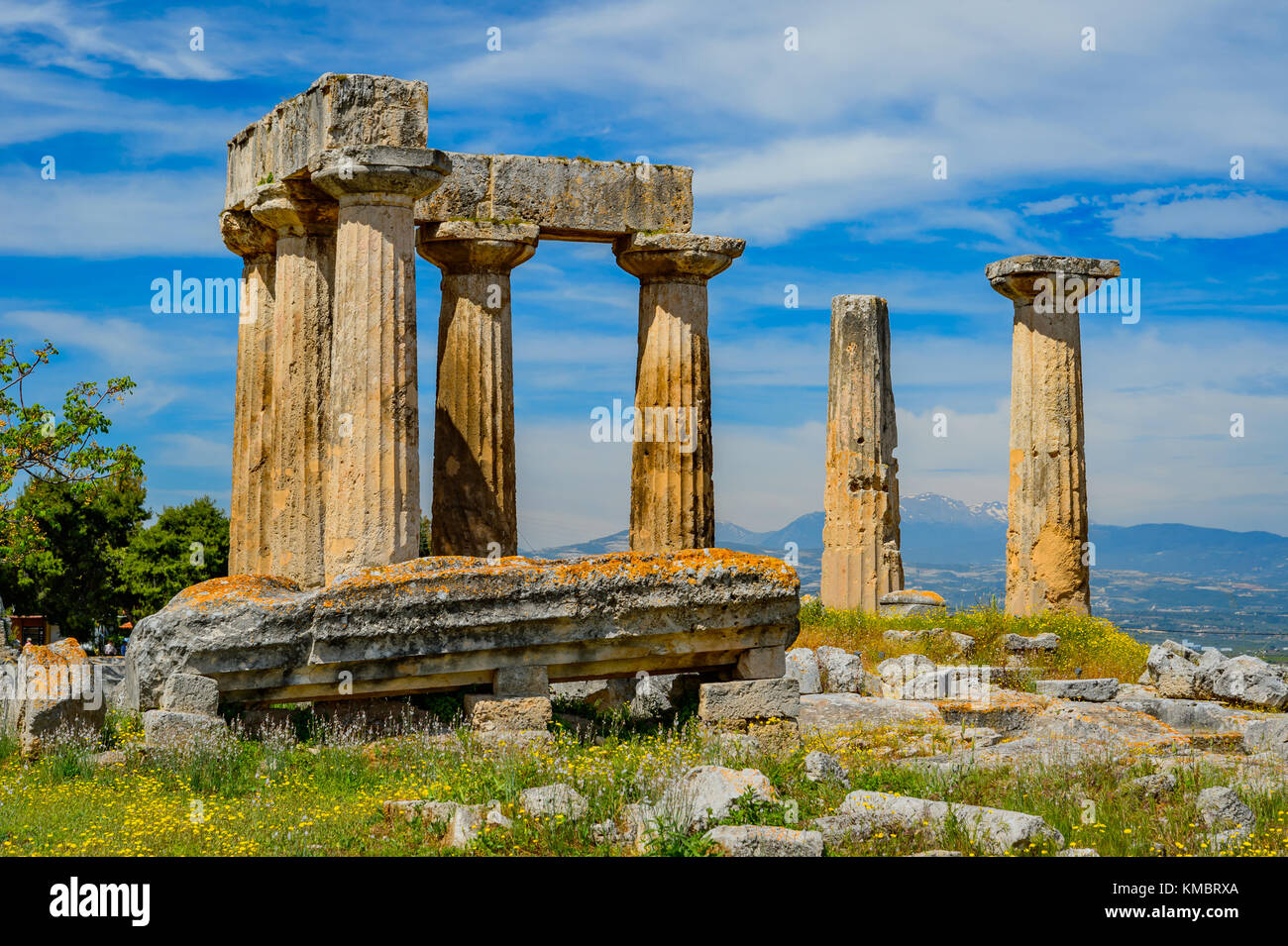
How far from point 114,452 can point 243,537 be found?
693 centimetres

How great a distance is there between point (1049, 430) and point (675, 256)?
8.27 metres

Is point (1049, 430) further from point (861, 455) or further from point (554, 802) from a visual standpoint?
point (554, 802)

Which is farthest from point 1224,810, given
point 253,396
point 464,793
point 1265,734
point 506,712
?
point 253,396

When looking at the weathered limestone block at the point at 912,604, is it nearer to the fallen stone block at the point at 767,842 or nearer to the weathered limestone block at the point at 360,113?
the weathered limestone block at the point at 360,113

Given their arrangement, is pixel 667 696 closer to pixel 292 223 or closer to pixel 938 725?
pixel 938 725

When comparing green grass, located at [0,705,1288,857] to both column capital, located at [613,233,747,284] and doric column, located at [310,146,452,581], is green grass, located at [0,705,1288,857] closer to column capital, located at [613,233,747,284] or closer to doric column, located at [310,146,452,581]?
doric column, located at [310,146,452,581]

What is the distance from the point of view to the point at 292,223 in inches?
693

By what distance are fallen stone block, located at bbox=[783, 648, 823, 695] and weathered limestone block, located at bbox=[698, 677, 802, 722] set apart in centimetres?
268

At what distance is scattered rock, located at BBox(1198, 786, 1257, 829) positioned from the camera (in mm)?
9570

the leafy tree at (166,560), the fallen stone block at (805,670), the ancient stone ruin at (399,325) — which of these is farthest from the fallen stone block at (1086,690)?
the leafy tree at (166,560)

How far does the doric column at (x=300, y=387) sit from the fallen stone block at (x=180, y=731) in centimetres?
611

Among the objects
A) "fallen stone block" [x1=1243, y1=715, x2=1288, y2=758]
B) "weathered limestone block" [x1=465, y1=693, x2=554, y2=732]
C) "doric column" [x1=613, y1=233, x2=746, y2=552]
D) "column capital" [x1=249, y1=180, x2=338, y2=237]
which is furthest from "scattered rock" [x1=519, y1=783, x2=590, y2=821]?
"doric column" [x1=613, y1=233, x2=746, y2=552]

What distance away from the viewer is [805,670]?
16859 mm

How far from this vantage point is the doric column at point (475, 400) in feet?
64.6
